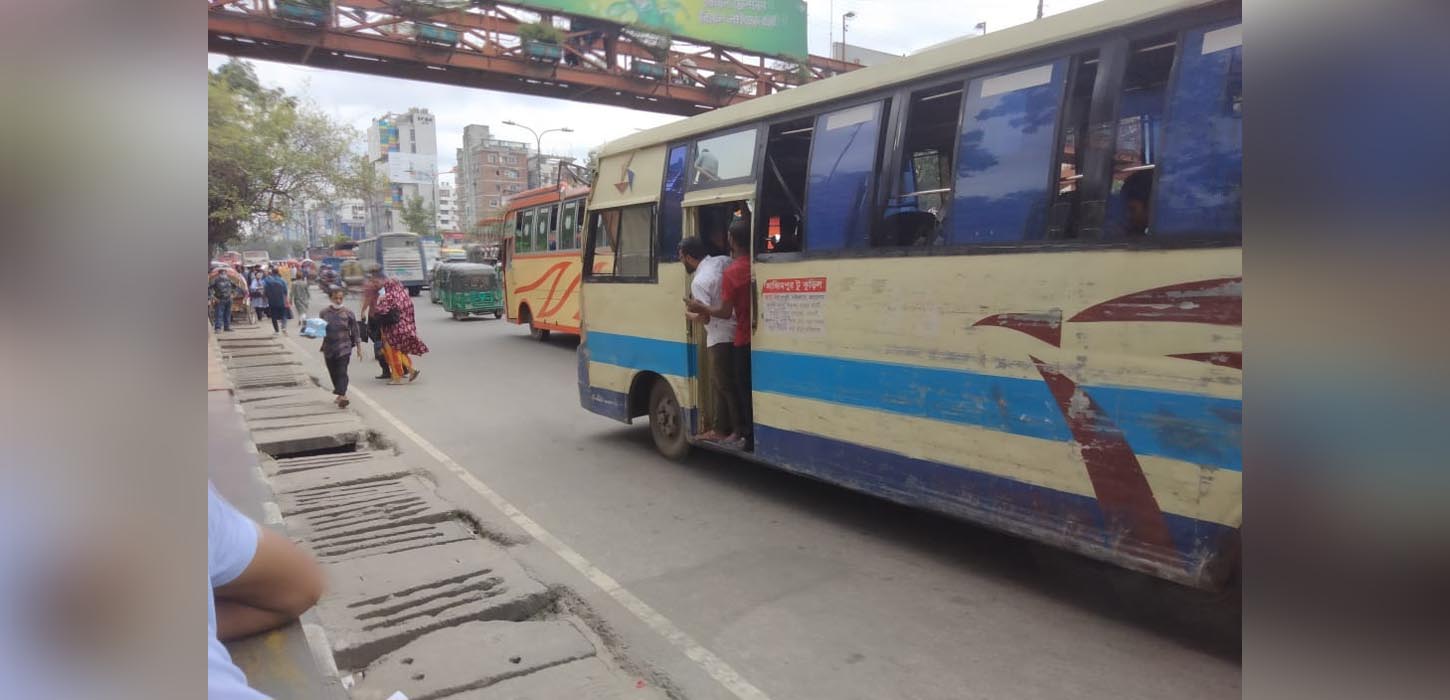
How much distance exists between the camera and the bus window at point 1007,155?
3885mm

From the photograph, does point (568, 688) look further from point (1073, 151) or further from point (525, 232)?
point (525, 232)

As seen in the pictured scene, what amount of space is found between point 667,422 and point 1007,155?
391cm

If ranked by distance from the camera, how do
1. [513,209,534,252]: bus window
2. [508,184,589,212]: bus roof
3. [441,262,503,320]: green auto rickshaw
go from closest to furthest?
1. [508,184,589,212]: bus roof
2. [513,209,534,252]: bus window
3. [441,262,503,320]: green auto rickshaw

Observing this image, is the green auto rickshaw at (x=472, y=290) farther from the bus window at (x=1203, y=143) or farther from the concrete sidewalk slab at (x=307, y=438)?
the bus window at (x=1203, y=143)

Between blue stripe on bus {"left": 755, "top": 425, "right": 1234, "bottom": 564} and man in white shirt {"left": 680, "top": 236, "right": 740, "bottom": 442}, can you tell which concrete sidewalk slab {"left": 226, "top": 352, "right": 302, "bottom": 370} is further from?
blue stripe on bus {"left": 755, "top": 425, "right": 1234, "bottom": 564}

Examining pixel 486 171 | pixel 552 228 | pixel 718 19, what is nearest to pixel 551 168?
pixel 718 19

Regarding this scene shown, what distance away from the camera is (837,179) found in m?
5.02

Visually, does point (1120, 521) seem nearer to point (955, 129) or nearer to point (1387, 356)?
point (955, 129)

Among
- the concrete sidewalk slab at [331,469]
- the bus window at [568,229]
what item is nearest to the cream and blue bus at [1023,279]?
the concrete sidewalk slab at [331,469]

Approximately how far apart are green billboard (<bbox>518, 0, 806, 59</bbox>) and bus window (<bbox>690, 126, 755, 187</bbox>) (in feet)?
45.6

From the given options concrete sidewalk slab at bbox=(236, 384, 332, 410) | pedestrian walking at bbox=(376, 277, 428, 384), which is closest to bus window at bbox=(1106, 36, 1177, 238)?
concrete sidewalk slab at bbox=(236, 384, 332, 410)

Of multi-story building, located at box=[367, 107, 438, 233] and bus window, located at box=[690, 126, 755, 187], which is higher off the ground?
multi-story building, located at box=[367, 107, 438, 233]

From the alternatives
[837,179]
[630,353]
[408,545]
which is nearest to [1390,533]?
[837,179]

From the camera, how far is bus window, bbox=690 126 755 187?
5.80m
